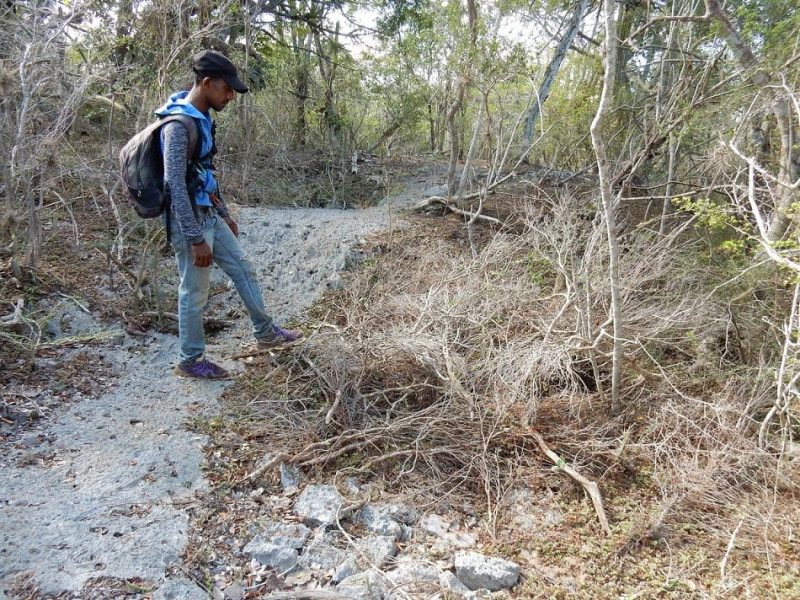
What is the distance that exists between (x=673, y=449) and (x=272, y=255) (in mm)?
4141

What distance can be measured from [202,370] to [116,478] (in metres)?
0.98

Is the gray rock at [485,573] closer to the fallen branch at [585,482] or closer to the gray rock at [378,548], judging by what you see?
the gray rock at [378,548]

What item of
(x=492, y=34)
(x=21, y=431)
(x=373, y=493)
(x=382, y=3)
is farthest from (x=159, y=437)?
(x=382, y=3)

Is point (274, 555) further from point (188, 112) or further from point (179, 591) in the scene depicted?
point (188, 112)

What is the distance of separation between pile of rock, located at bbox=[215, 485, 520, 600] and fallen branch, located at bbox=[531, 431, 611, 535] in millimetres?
597

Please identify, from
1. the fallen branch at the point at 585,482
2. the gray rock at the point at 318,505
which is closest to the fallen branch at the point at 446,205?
the fallen branch at the point at 585,482

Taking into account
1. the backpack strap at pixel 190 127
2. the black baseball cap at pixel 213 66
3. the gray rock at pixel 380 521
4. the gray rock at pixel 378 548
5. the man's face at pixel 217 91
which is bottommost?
the gray rock at pixel 378 548

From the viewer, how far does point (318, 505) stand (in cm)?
238

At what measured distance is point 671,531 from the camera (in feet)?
7.89

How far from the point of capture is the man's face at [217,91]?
9.46ft

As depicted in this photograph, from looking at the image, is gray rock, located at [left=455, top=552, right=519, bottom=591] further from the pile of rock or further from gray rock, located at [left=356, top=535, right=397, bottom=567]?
gray rock, located at [left=356, top=535, right=397, bottom=567]

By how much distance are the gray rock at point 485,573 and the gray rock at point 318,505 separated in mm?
613

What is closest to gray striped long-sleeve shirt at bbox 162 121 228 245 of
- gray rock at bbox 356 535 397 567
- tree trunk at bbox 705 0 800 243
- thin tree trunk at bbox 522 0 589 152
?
gray rock at bbox 356 535 397 567

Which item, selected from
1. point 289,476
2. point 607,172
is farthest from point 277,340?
point 607,172
